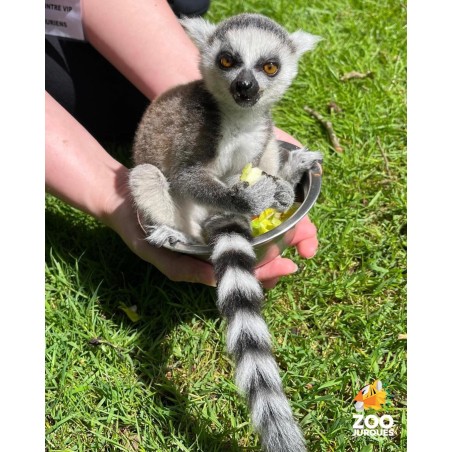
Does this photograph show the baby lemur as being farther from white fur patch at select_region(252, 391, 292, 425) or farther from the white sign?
the white sign

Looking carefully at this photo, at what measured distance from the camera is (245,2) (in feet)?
12.0

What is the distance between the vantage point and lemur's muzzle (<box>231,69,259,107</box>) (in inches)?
72.7

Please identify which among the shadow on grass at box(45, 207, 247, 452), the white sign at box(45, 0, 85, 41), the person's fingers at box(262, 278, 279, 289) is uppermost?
the white sign at box(45, 0, 85, 41)

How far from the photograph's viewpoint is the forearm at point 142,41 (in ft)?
8.72

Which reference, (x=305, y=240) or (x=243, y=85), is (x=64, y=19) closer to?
(x=243, y=85)

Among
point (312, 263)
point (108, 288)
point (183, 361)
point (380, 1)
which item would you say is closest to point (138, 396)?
point (183, 361)

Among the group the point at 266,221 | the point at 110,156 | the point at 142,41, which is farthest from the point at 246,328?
the point at 142,41

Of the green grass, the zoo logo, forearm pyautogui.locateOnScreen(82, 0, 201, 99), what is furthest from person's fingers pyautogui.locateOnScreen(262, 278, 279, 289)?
forearm pyautogui.locateOnScreen(82, 0, 201, 99)

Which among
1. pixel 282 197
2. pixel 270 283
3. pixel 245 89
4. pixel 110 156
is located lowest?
pixel 270 283

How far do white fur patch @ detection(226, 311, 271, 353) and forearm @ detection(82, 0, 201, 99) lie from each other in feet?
4.62

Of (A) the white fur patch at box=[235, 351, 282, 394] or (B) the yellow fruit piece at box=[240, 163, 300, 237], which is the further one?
(B) the yellow fruit piece at box=[240, 163, 300, 237]

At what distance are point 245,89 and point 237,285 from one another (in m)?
0.64

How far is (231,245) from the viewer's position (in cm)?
173

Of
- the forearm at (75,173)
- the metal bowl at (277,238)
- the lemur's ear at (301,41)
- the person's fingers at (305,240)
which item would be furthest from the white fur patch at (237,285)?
the lemur's ear at (301,41)
